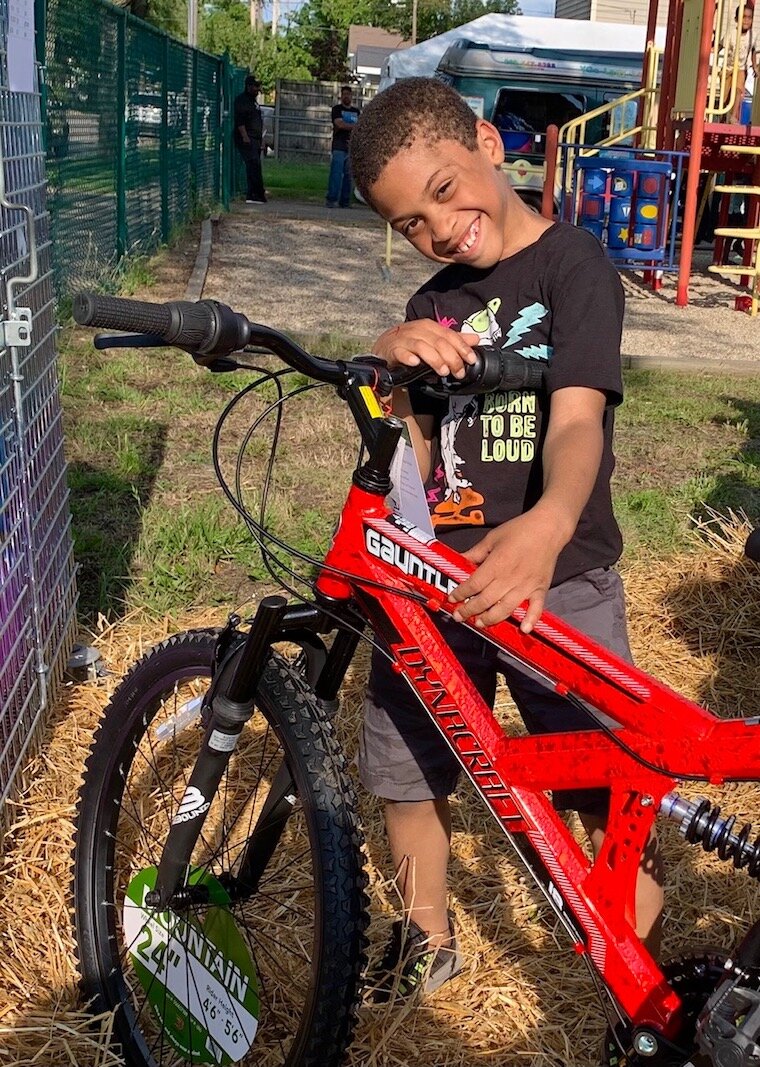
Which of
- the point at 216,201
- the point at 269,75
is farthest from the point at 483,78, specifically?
the point at 269,75

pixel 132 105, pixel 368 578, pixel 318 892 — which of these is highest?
pixel 132 105

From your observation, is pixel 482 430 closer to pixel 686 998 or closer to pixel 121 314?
pixel 121 314

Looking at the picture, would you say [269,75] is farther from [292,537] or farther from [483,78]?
Answer: [292,537]

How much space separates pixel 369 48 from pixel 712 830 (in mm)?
61061

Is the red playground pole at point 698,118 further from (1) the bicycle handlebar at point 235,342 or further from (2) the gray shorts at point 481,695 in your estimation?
(1) the bicycle handlebar at point 235,342

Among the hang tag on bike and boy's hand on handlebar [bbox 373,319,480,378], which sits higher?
boy's hand on handlebar [bbox 373,319,480,378]

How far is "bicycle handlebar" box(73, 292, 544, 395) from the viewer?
165 centimetres

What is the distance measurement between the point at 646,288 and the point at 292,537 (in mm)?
9235

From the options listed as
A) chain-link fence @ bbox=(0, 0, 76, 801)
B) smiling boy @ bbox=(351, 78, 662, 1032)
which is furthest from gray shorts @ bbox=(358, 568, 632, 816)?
chain-link fence @ bbox=(0, 0, 76, 801)

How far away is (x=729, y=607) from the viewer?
14.6 feet

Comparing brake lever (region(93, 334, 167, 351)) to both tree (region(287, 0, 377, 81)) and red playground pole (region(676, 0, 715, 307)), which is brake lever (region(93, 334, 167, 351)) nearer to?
red playground pole (region(676, 0, 715, 307))

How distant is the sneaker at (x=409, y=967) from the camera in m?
2.60

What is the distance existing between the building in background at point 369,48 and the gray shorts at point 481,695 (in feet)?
170

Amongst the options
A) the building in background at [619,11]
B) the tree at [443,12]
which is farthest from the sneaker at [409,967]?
the tree at [443,12]
